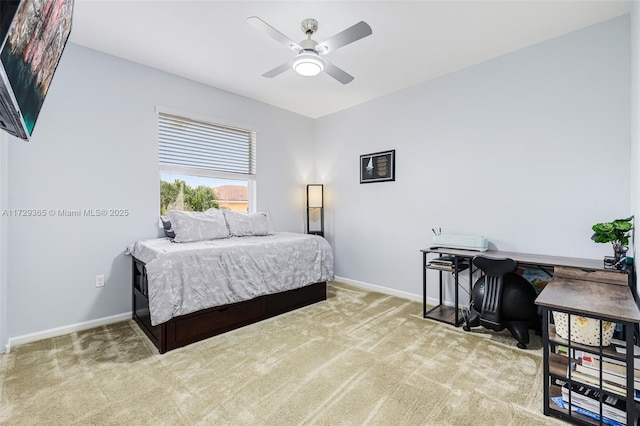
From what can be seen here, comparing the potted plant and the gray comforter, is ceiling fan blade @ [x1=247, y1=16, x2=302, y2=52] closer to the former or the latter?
the gray comforter

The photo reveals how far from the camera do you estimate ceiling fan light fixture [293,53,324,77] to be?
2322 millimetres

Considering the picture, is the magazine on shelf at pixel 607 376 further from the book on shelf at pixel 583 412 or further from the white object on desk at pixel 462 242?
the white object on desk at pixel 462 242

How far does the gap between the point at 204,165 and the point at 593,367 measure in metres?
3.93

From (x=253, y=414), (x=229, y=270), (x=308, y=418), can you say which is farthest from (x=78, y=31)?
(x=308, y=418)

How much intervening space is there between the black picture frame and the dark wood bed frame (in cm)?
178

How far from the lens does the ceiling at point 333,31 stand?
229 centimetres

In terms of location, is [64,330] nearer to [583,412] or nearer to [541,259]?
[583,412]

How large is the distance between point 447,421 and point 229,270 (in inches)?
79.0

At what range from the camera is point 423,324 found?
9.64 ft

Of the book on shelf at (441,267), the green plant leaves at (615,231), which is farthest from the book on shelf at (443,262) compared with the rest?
the green plant leaves at (615,231)

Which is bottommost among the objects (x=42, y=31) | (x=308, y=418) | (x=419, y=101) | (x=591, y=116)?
(x=308, y=418)

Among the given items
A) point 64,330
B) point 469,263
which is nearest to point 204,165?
point 64,330

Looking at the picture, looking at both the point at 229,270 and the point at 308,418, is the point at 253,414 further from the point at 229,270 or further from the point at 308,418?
the point at 229,270

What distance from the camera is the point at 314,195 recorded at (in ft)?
15.8
